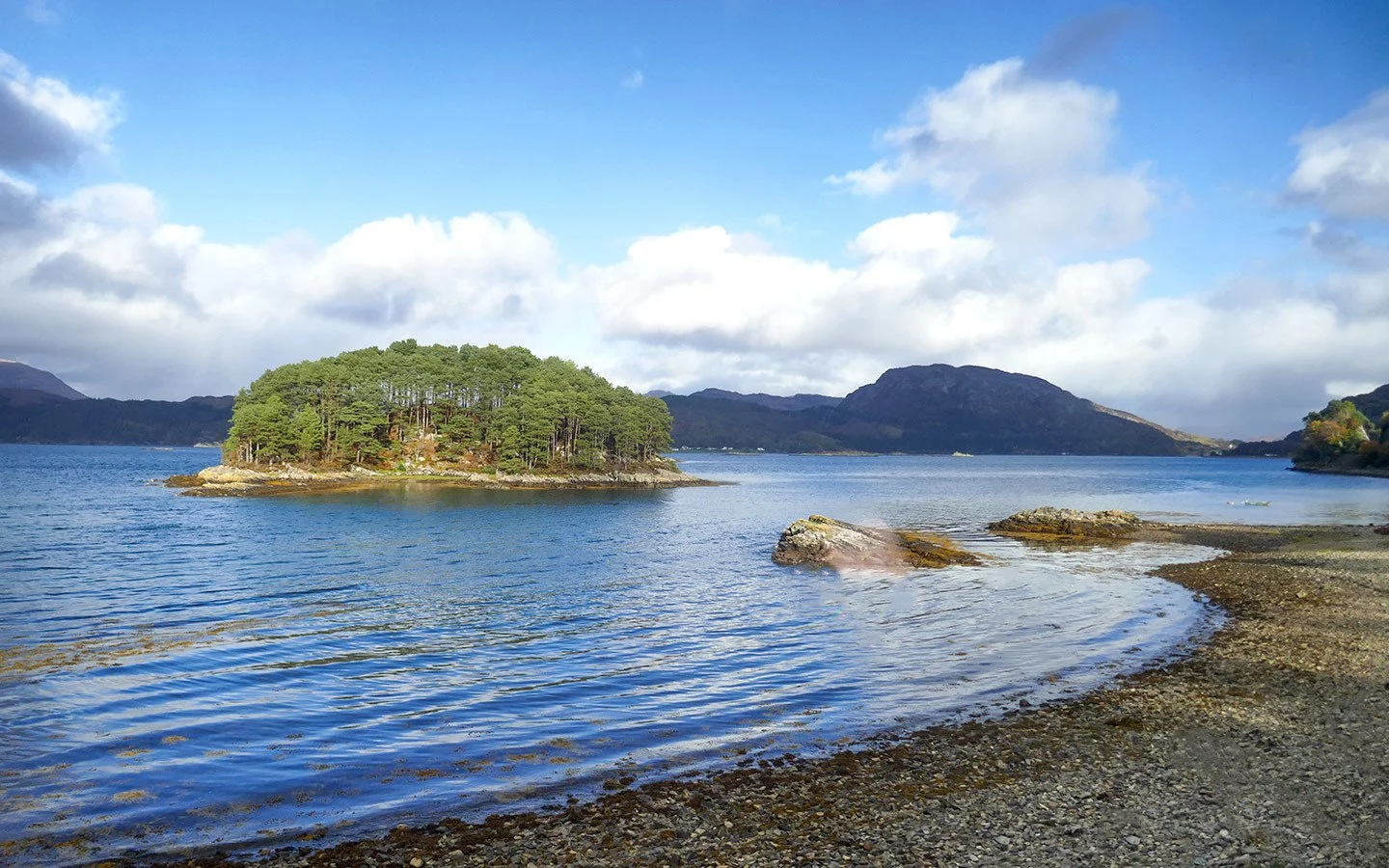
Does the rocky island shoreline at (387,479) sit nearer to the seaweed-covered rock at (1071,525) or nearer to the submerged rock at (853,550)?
the seaweed-covered rock at (1071,525)

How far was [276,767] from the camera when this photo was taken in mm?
13953

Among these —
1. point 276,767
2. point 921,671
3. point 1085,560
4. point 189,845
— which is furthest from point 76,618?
point 1085,560

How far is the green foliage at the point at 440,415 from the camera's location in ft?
386

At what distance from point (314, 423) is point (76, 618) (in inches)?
3844

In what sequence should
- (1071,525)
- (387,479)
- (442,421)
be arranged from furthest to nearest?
(442,421), (387,479), (1071,525)

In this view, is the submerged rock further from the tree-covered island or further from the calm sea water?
the tree-covered island

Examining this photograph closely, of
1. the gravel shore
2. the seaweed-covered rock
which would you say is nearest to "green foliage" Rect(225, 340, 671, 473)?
the seaweed-covered rock

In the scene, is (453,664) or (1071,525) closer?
(453,664)

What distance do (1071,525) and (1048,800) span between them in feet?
172

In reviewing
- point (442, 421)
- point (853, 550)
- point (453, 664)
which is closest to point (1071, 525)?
point (853, 550)

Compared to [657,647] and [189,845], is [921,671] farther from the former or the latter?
[189,845]

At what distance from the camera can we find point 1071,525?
194ft

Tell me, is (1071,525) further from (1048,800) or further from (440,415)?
(440,415)

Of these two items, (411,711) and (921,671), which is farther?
(921,671)
